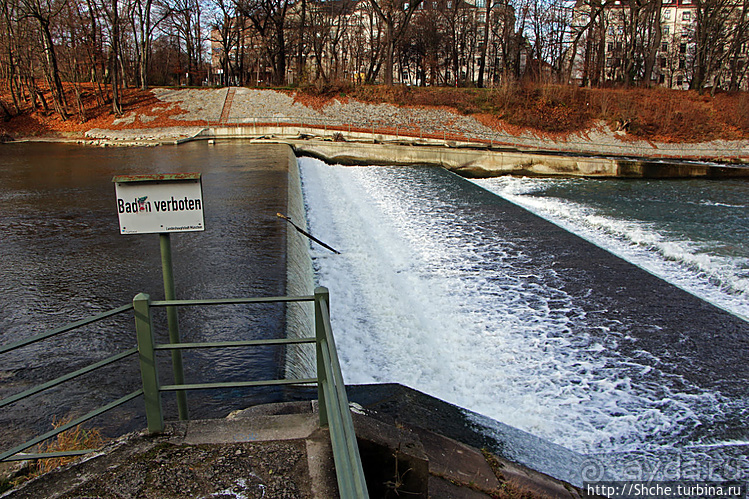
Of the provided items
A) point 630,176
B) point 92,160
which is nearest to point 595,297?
point 630,176

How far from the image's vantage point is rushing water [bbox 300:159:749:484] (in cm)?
645

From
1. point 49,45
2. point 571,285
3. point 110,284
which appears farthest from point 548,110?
point 110,284

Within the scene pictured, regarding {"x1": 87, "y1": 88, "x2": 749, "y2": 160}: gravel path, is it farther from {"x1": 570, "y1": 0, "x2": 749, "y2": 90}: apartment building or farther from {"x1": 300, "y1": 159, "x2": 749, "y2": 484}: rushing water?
{"x1": 300, "y1": 159, "x2": 749, "y2": 484}: rushing water

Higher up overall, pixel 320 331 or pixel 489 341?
pixel 320 331

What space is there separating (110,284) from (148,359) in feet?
17.9

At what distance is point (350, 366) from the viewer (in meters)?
7.42

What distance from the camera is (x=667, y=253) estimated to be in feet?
40.7

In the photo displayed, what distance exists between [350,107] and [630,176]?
2129cm

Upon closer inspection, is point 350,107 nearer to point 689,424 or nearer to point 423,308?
point 423,308

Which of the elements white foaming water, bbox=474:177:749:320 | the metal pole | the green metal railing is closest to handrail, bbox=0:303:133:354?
the green metal railing

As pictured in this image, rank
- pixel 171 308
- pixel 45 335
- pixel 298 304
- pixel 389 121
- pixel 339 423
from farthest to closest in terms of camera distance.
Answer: pixel 389 121, pixel 298 304, pixel 171 308, pixel 45 335, pixel 339 423

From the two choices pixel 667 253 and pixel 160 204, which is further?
pixel 667 253

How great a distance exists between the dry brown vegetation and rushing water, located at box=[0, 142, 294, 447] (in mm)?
22709

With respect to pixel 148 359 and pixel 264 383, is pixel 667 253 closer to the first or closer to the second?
pixel 264 383
